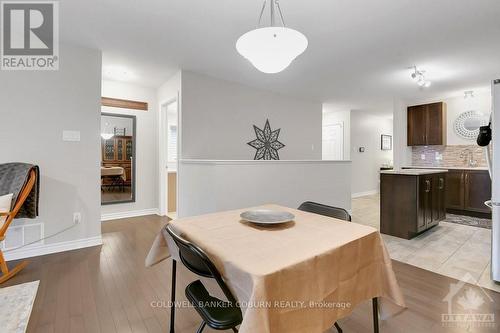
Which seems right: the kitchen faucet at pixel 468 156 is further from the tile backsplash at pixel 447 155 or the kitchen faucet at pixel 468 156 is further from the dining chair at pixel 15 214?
the dining chair at pixel 15 214

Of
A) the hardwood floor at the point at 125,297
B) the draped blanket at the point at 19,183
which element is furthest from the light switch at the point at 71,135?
the hardwood floor at the point at 125,297

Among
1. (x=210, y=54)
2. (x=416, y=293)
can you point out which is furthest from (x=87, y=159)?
(x=416, y=293)

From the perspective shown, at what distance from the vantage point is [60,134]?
113 inches

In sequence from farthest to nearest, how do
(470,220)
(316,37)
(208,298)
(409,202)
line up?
(470,220)
(409,202)
(316,37)
(208,298)

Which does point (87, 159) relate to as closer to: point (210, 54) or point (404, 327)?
point (210, 54)

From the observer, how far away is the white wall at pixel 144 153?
4.36m

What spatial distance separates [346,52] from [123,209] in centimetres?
446

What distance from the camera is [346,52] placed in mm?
3049

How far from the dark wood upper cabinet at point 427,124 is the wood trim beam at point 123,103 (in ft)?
19.0

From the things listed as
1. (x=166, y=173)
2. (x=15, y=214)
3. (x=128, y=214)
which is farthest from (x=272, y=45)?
(x=128, y=214)

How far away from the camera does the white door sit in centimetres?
689

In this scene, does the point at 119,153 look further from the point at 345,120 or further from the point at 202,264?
the point at 345,120

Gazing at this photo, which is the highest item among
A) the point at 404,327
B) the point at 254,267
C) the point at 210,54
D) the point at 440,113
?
the point at 210,54

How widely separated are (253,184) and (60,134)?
2.46m
